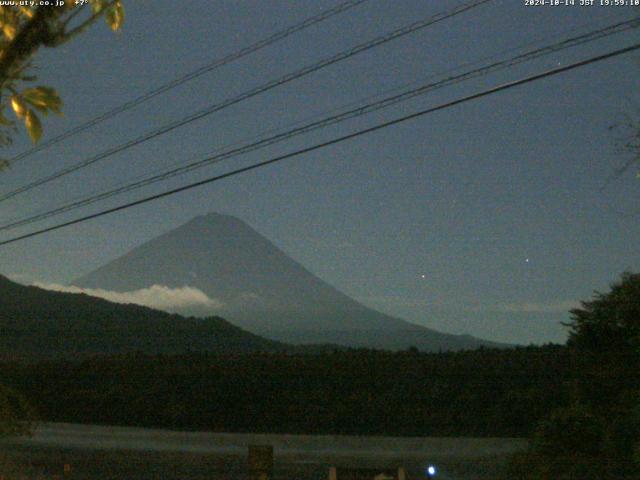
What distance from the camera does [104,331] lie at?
158 feet

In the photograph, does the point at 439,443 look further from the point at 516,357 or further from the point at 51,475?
the point at 51,475

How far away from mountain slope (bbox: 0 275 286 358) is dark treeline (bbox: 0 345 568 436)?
15.3 meters

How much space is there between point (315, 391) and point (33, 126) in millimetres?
18498

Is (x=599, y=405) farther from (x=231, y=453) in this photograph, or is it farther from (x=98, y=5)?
(x=231, y=453)

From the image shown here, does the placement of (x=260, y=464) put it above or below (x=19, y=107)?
below

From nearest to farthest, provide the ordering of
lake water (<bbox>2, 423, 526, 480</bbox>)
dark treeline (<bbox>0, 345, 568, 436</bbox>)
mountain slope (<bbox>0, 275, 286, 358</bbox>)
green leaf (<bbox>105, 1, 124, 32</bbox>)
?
green leaf (<bbox>105, 1, 124, 32</bbox>) → lake water (<bbox>2, 423, 526, 480</bbox>) → dark treeline (<bbox>0, 345, 568, 436</bbox>) → mountain slope (<bbox>0, 275, 286, 358</bbox>)

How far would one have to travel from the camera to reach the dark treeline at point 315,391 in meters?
22.5

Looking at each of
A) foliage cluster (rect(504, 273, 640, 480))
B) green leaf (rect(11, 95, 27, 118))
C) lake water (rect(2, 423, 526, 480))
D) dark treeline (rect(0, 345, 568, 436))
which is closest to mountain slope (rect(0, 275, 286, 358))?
dark treeline (rect(0, 345, 568, 436))

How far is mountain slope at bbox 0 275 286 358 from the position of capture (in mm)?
46219


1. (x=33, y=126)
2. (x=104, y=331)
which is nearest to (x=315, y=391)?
(x=33, y=126)

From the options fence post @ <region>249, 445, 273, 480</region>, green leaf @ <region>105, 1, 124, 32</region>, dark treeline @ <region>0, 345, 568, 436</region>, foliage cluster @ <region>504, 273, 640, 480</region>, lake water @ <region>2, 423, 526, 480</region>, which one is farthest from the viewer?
dark treeline @ <region>0, 345, 568, 436</region>

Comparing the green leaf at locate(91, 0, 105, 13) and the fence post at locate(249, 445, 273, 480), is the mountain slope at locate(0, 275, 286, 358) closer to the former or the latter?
the fence post at locate(249, 445, 273, 480)

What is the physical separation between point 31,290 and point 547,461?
52.1 m

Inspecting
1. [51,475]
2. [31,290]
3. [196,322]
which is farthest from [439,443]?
[31,290]
